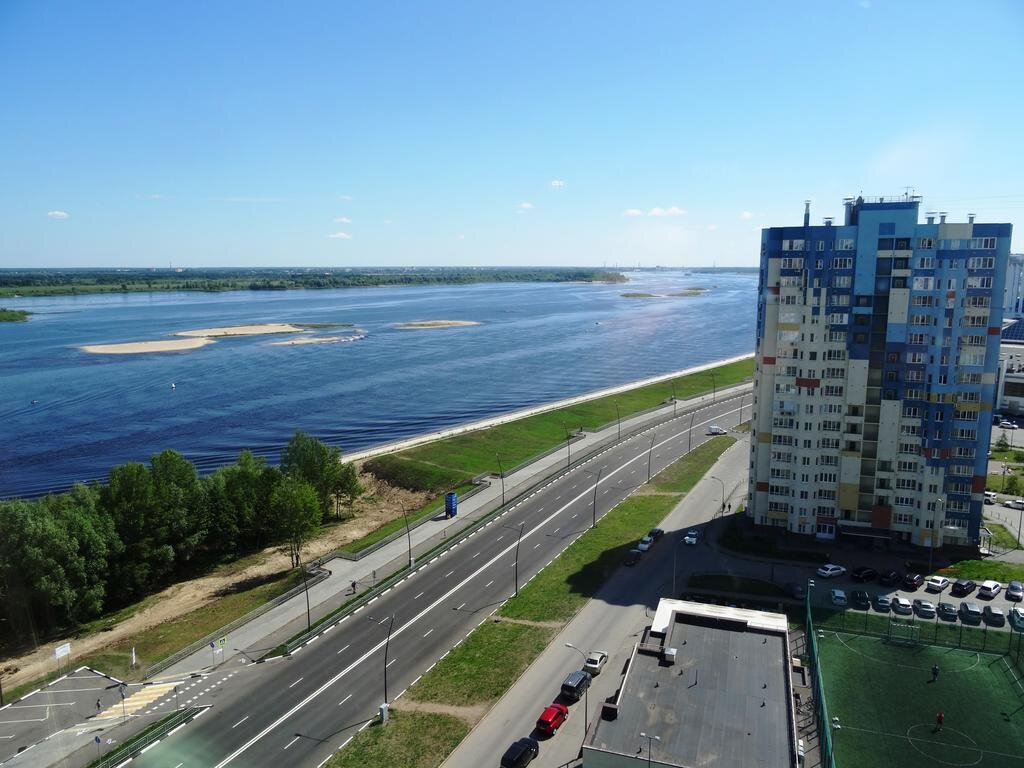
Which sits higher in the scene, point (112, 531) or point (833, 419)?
point (833, 419)

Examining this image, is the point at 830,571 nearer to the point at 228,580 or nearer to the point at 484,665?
the point at 484,665

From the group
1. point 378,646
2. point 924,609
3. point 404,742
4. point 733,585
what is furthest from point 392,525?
point 924,609

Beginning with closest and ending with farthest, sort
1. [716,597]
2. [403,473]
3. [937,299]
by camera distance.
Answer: [716,597] → [937,299] → [403,473]

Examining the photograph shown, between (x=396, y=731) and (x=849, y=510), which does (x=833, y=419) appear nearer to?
(x=849, y=510)

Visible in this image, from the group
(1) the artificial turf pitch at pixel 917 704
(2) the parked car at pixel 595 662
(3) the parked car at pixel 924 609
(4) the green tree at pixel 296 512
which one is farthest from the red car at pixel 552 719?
(4) the green tree at pixel 296 512

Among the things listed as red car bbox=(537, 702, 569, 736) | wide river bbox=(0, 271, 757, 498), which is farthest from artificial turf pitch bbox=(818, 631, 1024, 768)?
wide river bbox=(0, 271, 757, 498)

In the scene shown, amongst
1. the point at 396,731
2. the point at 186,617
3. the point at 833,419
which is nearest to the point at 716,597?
the point at 833,419
